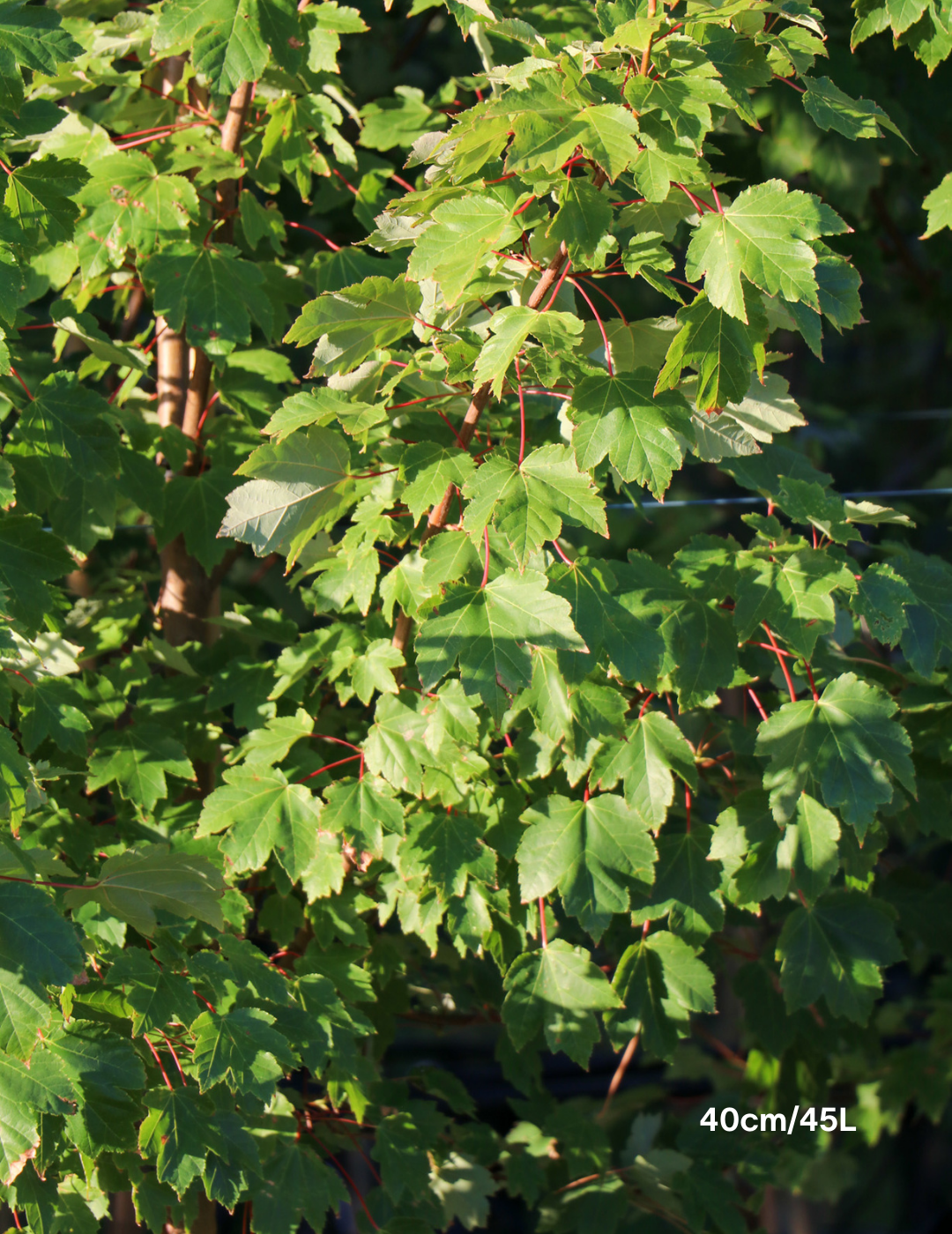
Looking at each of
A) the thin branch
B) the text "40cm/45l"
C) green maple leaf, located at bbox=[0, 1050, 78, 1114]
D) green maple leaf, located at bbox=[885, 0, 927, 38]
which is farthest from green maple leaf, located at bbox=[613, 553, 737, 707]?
the text "40cm/45l"

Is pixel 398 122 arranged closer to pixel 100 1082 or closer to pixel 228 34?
pixel 228 34

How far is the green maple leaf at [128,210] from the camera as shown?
1.80 meters

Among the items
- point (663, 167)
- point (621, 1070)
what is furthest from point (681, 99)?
point (621, 1070)

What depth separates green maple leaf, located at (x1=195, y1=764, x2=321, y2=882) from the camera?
165 cm

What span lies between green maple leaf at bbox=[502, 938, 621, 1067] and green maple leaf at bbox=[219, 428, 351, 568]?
0.71 metres

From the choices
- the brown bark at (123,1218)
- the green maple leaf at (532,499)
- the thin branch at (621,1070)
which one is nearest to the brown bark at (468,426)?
the green maple leaf at (532,499)

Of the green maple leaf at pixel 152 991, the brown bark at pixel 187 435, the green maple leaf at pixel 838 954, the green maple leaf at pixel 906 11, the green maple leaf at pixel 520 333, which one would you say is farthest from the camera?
the brown bark at pixel 187 435

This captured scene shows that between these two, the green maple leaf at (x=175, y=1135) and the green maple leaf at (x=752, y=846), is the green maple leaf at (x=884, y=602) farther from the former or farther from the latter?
the green maple leaf at (x=175, y=1135)

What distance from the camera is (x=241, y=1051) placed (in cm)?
139

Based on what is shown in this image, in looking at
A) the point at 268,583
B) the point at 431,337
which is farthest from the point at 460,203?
the point at 268,583

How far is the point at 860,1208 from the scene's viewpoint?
5.25 metres

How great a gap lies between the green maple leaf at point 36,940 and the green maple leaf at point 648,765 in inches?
30.1

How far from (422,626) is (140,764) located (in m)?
0.67

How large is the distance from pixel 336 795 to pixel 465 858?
208mm
